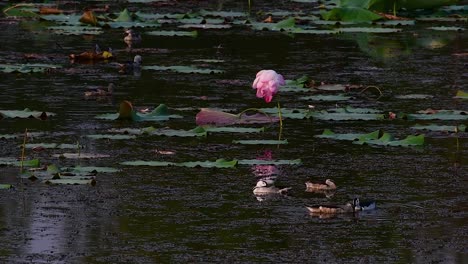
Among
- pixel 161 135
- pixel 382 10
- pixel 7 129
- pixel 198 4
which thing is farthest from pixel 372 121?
pixel 198 4

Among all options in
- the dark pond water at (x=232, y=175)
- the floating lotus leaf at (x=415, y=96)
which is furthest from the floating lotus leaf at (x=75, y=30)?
the floating lotus leaf at (x=415, y=96)

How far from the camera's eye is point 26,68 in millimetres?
10820

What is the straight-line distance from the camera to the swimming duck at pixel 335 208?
255 inches

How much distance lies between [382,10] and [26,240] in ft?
30.9

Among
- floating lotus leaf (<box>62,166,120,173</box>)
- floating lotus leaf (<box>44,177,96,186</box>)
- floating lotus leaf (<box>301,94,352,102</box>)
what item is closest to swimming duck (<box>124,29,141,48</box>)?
floating lotus leaf (<box>301,94,352,102</box>)

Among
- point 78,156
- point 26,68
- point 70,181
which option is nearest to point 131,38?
point 26,68

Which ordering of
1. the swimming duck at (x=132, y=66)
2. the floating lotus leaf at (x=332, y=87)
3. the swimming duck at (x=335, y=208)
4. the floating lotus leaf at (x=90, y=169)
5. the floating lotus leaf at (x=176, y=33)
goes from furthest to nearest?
the floating lotus leaf at (x=176, y=33), the swimming duck at (x=132, y=66), the floating lotus leaf at (x=332, y=87), the floating lotus leaf at (x=90, y=169), the swimming duck at (x=335, y=208)

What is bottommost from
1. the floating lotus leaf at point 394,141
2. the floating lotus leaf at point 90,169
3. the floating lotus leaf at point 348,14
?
the floating lotus leaf at point 348,14

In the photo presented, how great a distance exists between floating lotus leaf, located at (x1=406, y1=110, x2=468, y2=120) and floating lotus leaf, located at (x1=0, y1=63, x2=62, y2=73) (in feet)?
10.3

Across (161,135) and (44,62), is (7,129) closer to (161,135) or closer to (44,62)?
(161,135)

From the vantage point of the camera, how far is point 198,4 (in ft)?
53.2

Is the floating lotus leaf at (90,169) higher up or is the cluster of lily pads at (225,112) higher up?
the floating lotus leaf at (90,169)

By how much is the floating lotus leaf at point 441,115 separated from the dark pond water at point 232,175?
5 cm

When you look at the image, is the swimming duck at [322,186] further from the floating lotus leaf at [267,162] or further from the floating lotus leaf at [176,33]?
the floating lotus leaf at [176,33]
